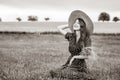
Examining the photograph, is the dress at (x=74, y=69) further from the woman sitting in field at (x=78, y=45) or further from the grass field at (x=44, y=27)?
the grass field at (x=44, y=27)

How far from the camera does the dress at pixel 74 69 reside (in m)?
10.2

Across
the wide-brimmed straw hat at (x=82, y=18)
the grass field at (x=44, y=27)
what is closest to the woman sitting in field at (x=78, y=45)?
the wide-brimmed straw hat at (x=82, y=18)

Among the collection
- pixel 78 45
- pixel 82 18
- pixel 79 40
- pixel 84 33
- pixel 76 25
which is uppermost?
pixel 82 18

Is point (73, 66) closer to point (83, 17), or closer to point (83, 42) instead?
point (83, 42)

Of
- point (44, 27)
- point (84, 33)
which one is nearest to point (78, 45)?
point (84, 33)

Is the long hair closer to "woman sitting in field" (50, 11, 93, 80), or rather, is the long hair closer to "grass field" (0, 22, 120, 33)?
"woman sitting in field" (50, 11, 93, 80)

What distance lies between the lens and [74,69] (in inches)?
410

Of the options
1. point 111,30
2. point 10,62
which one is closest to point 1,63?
point 10,62

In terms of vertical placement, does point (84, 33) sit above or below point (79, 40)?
above

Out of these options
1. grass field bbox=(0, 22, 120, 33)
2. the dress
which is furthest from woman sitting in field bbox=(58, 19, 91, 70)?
grass field bbox=(0, 22, 120, 33)

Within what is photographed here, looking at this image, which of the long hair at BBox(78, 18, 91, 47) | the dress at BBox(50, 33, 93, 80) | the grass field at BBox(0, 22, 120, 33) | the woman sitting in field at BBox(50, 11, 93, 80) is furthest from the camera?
the grass field at BBox(0, 22, 120, 33)

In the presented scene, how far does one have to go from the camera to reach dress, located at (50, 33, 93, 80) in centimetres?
1023

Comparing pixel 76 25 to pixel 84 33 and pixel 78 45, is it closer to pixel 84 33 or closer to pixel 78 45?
pixel 84 33

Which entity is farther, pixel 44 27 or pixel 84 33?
pixel 44 27
